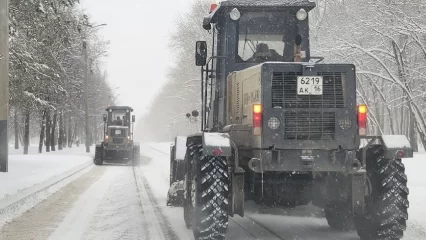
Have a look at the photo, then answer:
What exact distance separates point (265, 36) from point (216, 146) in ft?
7.92

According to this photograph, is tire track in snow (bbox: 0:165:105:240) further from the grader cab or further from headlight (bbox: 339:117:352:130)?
the grader cab

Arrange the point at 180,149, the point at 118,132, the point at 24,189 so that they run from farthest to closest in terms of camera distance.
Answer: the point at 118,132 < the point at 24,189 < the point at 180,149

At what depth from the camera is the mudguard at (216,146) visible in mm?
5532

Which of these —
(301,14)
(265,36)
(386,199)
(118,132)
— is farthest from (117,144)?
(386,199)

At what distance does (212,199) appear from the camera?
219 inches

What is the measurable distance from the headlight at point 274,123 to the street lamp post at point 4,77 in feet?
31.8

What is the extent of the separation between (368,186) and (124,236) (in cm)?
323

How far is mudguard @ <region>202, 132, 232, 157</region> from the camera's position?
5532 mm

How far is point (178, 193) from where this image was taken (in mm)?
9023

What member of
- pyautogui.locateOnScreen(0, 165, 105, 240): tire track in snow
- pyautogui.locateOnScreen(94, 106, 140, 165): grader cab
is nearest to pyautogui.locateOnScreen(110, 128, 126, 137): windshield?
pyautogui.locateOnScreen(94, 106, 140, 165): grader cab

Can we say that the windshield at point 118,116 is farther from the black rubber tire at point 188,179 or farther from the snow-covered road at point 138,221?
the black rubber tire at point 188,179

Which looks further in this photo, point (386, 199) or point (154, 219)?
point (154, 219)

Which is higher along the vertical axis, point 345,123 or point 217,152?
point 345,123

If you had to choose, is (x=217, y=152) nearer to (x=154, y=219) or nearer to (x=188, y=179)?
A: (x=188, y=179)
